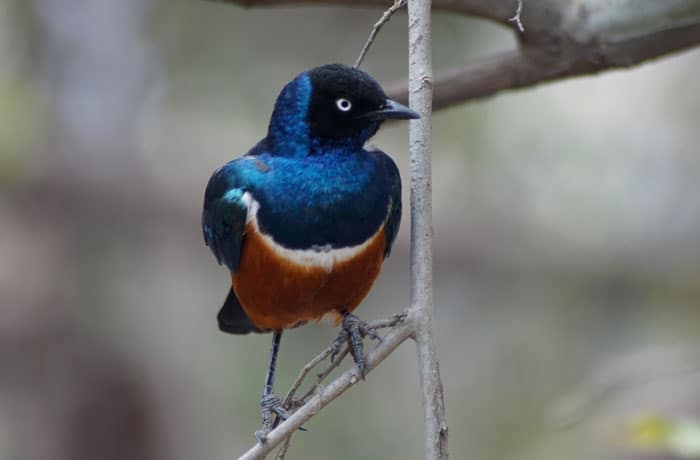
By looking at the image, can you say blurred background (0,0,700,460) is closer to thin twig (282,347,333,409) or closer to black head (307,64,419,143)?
black head (307,64,419,143)

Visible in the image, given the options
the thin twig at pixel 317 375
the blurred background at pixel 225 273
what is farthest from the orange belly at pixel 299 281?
the blurred background at pixel 225 273

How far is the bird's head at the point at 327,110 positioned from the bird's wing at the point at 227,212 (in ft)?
0.60

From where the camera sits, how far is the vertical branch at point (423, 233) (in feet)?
8.52

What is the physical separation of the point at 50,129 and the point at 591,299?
455 centimetres

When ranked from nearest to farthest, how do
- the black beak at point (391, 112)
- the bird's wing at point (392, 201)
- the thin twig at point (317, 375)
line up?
the thin twig at point (317, 375), the black beak at point (391, 112), the bird's wing at point (392, 201)

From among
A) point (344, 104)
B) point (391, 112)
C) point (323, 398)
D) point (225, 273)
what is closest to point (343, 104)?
point (344, 104)

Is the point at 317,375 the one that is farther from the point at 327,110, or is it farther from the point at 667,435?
the point at 667,435

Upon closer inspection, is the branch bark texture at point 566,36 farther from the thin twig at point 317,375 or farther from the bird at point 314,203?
the thin twig at point 317,375

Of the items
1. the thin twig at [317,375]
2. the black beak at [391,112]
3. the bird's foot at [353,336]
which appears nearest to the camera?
the thin twig at [317,375]

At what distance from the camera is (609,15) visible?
3770mm

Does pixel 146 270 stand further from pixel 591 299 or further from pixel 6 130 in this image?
pixel 591 299

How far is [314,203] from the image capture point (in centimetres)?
347

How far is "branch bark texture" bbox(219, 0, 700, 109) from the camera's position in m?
3.66

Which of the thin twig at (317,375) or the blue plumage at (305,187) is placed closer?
the thin twig at (317,375)
